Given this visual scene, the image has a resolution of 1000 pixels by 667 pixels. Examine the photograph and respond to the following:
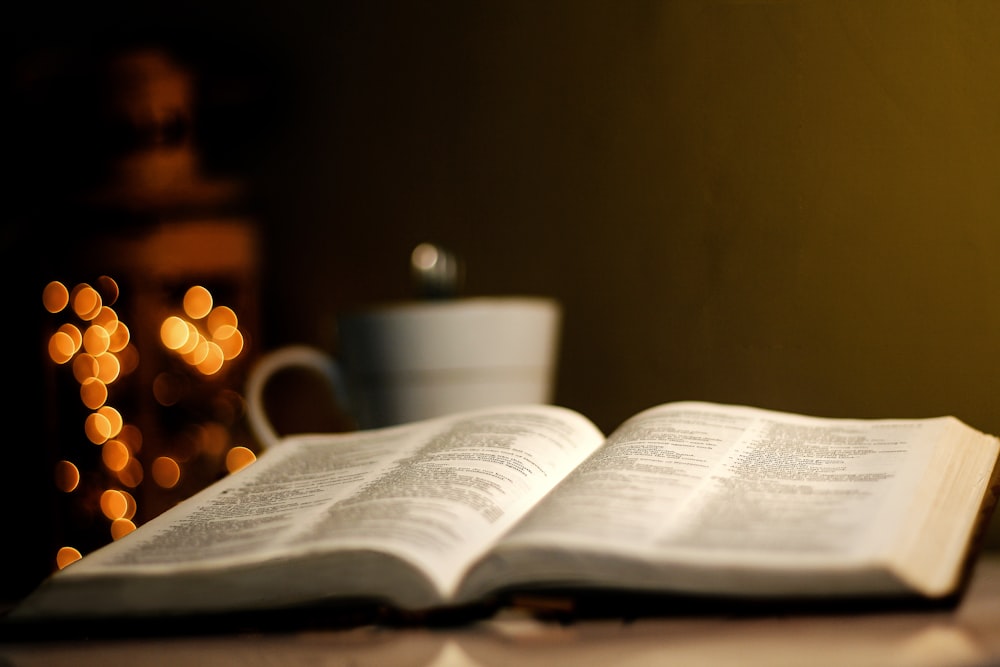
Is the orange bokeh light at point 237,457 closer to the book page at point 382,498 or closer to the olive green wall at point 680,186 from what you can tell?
the olive green wall at point 680,186

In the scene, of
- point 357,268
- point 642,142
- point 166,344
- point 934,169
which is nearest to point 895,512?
point 934,169

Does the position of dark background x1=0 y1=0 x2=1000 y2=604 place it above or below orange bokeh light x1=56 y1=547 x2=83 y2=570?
above

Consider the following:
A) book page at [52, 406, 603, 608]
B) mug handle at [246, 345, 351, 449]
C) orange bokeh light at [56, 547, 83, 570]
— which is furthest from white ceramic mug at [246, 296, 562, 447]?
orange bokeh light at [56, 547, 83, 570]

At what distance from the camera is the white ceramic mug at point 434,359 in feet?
2.59

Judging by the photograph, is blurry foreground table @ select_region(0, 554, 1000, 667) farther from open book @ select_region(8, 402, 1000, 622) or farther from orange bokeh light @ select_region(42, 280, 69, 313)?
orange bokeh light @ select_region(42, 280, 69, 313)

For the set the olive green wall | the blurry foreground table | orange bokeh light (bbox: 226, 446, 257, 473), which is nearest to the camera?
the blurry foreground table

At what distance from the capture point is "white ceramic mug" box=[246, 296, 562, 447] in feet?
2.59

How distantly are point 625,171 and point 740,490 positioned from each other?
1.98ft

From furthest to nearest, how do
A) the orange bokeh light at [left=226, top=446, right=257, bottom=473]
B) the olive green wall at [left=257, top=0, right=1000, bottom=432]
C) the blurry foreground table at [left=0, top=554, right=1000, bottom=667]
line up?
the orange bokeh light at [left=226, top=446, right=257, bottom=473], the olive green wall at [left=257, top=0, right=1000, bottom=432], the blurry foreground table at [left=0, top=554, right=1000, bottom=667]

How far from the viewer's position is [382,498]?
0.45m

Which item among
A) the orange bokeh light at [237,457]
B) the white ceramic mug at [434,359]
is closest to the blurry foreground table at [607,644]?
the white ceramic mug at [434,359]

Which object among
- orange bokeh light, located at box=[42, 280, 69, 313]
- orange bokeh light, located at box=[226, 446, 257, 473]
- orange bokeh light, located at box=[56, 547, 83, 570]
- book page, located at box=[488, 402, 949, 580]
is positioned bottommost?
orange bokeh light, located at box=[56, 547, 83, 570]

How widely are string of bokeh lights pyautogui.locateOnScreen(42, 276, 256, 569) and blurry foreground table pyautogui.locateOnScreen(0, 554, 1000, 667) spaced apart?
0.84m

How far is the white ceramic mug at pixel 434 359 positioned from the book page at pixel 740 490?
262 mm
